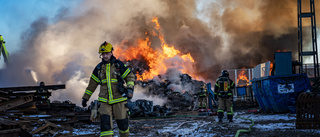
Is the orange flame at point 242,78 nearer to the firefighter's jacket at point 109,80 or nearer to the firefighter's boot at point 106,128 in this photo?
the firefighter's jacket at point 109,80

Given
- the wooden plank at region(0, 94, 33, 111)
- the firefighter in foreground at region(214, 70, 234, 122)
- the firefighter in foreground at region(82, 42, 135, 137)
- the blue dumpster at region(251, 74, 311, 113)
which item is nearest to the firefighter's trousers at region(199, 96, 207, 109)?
the blue dumpster at region(251, 74, 311, 113)

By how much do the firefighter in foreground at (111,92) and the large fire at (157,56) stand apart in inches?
932

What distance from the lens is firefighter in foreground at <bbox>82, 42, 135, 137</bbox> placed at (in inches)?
172

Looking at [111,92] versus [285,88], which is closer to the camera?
[111,92]

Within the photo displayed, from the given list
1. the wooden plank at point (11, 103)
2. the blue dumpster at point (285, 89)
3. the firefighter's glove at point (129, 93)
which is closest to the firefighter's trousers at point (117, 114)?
the firefighter's glove at point (129, 93)

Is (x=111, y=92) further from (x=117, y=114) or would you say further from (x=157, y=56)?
(x=157, y=56)

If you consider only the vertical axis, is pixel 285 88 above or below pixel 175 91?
above

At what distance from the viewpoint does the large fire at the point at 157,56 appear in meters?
29.2

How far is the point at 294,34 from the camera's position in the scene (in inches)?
1312

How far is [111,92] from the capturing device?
4473 millimetres

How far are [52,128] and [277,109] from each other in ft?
26.9

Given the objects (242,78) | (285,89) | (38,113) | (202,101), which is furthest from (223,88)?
(242,78)

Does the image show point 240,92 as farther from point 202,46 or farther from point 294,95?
point 202,46

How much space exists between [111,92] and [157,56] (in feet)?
86.1
